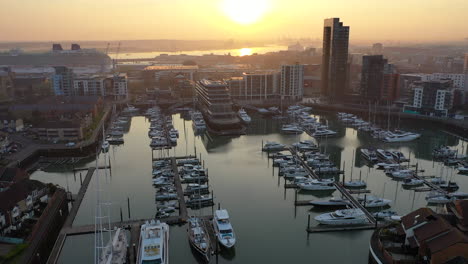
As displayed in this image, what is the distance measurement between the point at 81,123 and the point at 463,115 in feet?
66.4

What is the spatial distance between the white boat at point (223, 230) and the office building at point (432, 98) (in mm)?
17251

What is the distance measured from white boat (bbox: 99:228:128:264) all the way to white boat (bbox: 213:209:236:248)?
198cm

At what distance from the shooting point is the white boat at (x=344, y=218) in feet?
29.6

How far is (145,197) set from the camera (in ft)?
35.8

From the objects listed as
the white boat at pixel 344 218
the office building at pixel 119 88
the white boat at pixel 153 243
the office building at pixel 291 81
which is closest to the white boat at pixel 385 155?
the white boat at pixel 344 218

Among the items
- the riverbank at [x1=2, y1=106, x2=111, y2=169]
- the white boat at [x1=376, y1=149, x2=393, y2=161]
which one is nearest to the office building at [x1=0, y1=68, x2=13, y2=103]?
the riverbank at [x1=2, y1=106, x2=111, y2=169]

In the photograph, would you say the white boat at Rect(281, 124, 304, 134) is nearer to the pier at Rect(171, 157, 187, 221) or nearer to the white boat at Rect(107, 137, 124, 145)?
the pier at Rect(171, 157, 187, 221)

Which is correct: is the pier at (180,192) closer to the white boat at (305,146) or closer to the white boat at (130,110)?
the white boat at (305,146)

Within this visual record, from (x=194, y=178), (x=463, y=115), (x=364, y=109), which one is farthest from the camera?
(x=364, y=109)

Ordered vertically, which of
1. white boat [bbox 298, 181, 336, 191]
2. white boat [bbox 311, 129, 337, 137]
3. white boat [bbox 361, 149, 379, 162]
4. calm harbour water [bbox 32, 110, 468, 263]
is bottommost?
calm harbour water [bbox 32, 110, 468, 263]

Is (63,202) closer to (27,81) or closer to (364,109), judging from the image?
(364,109)

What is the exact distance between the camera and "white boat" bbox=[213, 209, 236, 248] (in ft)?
26.2

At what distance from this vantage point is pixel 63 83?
27734 millimetres

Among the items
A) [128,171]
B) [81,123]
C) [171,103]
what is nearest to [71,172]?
[128,171]
